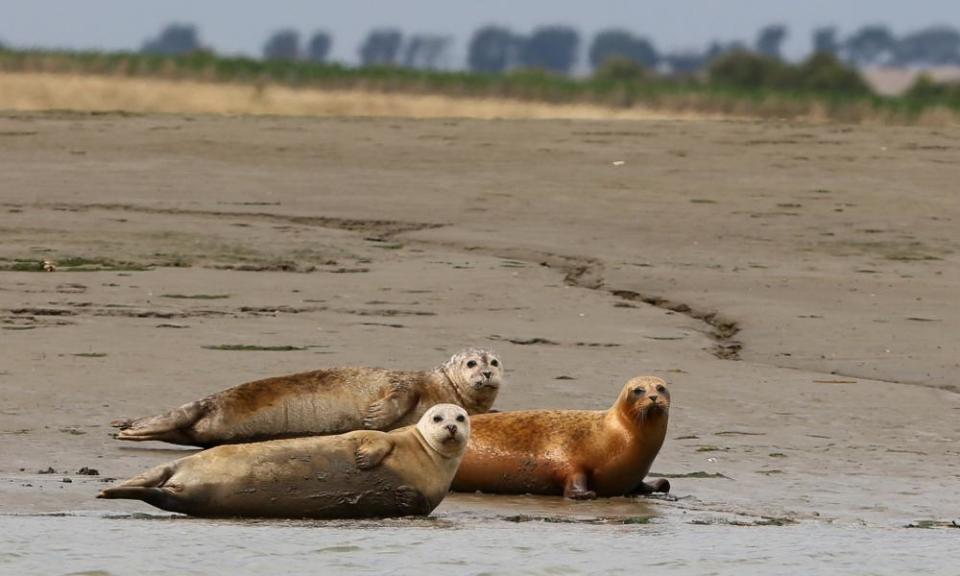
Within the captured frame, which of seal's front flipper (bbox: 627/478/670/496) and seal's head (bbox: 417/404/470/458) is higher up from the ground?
seal's head (bbox: 417/404/470/458)

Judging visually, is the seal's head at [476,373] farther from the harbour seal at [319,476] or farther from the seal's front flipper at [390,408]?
the harbour seal at [319,476]

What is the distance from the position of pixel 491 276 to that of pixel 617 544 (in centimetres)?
637

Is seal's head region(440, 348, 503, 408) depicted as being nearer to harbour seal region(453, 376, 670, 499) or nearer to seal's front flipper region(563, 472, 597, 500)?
harbour seal region(453, 376, 670, 499)

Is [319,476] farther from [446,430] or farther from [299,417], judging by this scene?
[299,417]

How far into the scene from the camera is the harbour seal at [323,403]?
802 cm

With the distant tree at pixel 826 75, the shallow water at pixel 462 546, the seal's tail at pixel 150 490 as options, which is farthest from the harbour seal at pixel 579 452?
the distant tree at pixel 826 75

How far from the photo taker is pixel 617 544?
6.69 meters

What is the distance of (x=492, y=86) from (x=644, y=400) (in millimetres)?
24431

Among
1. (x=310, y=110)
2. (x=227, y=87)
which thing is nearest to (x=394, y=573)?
(x=310, y=110)

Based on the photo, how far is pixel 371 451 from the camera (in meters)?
6.83

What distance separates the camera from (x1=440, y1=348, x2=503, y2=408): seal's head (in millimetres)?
8422

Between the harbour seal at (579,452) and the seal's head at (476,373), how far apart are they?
0.61 meters

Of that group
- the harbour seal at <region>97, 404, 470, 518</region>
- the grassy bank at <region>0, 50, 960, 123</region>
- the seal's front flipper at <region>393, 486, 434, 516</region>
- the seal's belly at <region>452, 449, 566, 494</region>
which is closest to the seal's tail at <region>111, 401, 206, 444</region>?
the seal's belly at <region>452, 449, 566, 494</region>

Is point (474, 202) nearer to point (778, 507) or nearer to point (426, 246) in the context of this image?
point (426, 246)
